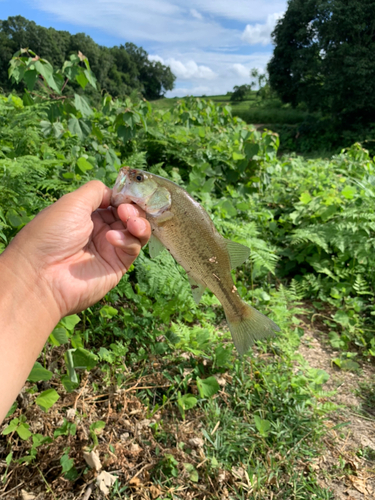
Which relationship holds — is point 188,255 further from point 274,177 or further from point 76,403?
point 274,177

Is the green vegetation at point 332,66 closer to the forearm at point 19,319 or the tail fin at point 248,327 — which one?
the tail fin at point 248,327

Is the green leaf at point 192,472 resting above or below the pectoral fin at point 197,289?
below

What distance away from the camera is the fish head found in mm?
1662

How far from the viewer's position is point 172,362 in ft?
9.74

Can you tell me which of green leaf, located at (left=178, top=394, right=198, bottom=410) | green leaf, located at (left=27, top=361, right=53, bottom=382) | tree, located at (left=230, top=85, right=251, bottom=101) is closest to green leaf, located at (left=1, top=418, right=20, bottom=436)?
green leaf, located at (left=27, top=361, right=53, bottom=382)

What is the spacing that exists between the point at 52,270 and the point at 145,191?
63 centimetres

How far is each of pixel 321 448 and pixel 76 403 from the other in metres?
1.83

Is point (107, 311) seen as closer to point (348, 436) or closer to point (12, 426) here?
point (12, 426)

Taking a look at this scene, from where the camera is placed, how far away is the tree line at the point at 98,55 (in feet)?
133

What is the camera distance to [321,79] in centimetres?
2791

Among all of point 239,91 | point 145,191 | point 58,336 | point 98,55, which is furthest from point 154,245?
point 98,55

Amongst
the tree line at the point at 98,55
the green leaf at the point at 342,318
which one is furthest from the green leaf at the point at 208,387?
the tree line at the point at 98,55

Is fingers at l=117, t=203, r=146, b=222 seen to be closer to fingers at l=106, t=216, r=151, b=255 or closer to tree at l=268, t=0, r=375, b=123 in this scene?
fingers at l=106, t=216, r=151, b=255

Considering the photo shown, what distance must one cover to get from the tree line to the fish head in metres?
35.7
